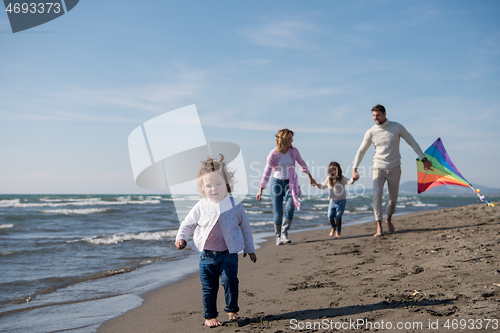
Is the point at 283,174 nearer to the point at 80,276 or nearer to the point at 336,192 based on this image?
the point at 336,192

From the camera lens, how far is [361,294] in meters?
2.75

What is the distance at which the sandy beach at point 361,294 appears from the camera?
6.94 ft

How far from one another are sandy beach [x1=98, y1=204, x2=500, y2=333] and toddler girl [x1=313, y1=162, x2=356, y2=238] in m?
2.14

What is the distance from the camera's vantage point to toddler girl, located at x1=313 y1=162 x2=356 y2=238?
6.88m

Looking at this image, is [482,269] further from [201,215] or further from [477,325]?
[201,215]

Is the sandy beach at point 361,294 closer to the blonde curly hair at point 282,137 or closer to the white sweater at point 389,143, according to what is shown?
the white sweater at point 389,143

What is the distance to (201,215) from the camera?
2807 millimetres

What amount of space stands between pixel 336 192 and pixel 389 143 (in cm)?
169

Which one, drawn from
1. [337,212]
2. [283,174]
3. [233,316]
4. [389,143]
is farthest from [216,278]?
[337,212]

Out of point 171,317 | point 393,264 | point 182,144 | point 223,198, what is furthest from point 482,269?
point 182,144

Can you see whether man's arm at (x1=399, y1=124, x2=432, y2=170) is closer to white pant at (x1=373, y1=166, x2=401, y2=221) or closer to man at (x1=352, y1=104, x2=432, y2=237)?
man at (x1=352, y1=104, x2=432, y2=237)

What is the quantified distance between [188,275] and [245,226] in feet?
7.12

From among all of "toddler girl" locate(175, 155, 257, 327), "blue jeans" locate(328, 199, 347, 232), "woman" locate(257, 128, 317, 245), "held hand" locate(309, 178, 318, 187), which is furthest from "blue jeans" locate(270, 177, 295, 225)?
"toddler girl" locate(175, 155, 257, 327)

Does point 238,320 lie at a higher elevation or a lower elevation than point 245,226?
lower
